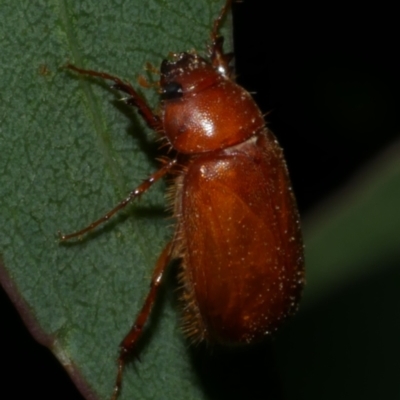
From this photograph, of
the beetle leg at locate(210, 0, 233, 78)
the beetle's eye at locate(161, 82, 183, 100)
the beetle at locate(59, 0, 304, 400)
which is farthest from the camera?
the beetle's eye at locate(161, 82, 183, 100)

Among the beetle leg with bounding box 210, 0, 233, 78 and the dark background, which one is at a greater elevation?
the beetle leg with bounding box 210, 0, 233, 78

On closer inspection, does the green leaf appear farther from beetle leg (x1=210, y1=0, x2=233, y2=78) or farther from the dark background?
the dark background

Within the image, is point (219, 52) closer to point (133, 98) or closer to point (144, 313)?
point (133, 98)

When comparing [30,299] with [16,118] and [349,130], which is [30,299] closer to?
[16,118]

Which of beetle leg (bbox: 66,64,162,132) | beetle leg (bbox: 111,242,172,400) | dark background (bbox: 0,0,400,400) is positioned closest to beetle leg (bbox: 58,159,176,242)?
beetle leg (bbox: 66,64,162,132)

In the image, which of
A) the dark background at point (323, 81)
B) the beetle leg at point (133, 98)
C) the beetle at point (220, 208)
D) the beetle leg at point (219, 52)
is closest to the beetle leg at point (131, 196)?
the beetle at point (220, 208)

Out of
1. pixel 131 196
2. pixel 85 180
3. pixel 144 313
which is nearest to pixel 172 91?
pixel 131 196

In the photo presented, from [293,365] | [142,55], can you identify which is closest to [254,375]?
[293,365]
